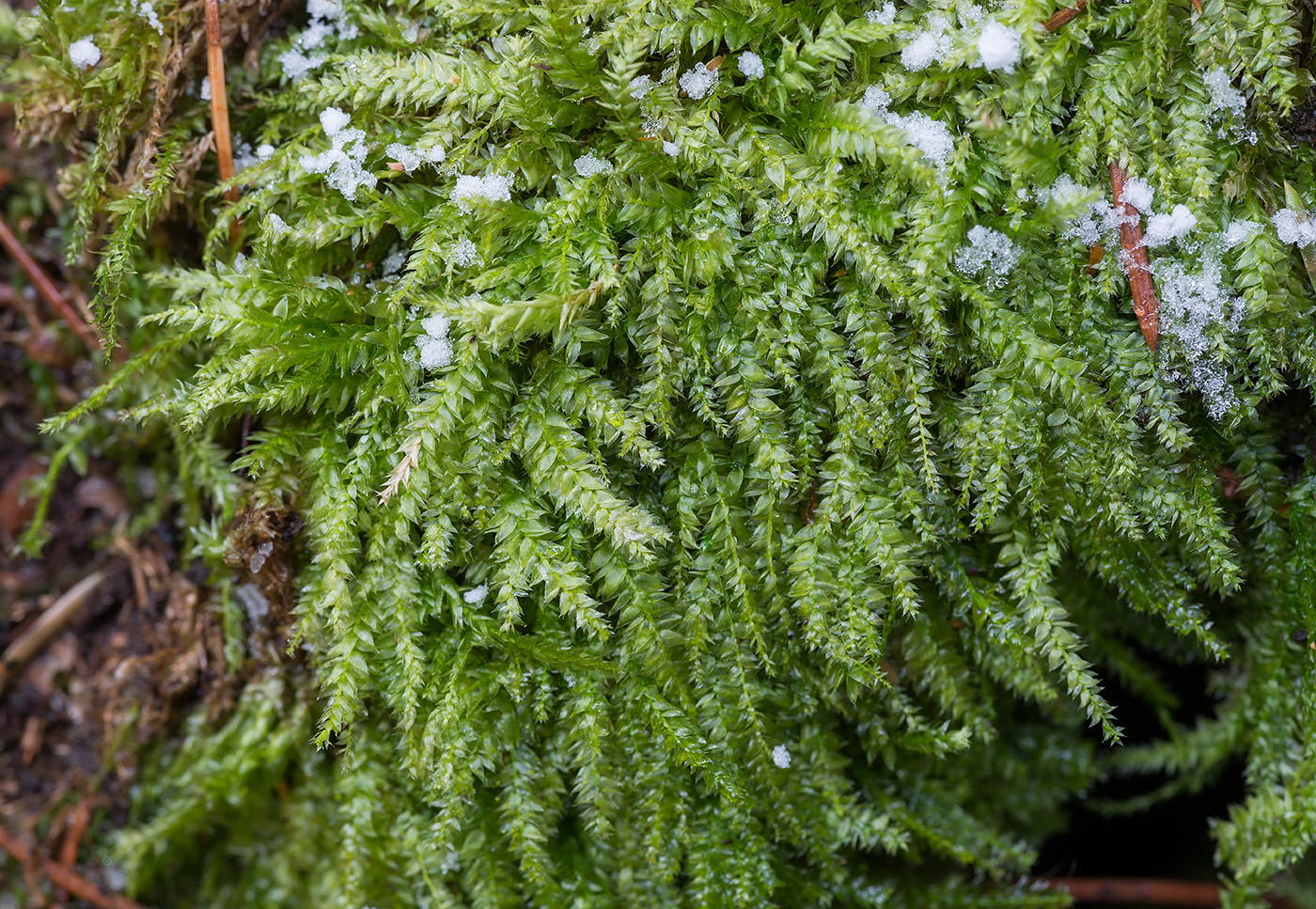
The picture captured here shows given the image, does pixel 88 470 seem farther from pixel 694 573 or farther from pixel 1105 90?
pixel 1105 90

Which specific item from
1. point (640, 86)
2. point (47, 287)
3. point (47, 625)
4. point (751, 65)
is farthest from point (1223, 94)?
point (47, 625)

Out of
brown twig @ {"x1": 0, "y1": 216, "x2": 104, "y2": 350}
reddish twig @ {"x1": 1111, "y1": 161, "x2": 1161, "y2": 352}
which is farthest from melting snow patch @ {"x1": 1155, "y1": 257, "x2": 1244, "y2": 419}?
brown twig @ {"x1": 0, "y1": 216, "x2": 104, "y2": 350}

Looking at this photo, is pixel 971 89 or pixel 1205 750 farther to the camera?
pixel 1205 750

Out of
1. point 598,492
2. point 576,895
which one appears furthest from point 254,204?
point 576,895

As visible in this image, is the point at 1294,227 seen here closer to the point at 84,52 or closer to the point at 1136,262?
the point at 1136,262

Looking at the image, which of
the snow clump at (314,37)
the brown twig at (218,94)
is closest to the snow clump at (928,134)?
the snow clump at (314,37)

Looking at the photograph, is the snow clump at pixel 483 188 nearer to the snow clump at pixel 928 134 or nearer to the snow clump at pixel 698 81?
the snow clump at pixel 698 81

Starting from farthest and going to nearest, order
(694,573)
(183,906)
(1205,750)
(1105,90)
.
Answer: (183,906) → (1205,750) → (694,573) → (1105,90)
